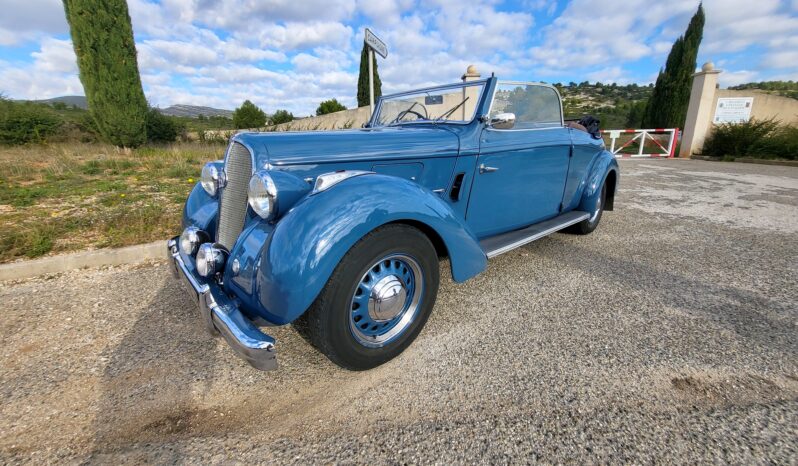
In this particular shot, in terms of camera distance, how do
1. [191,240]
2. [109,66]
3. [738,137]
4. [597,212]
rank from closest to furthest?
[191,240] < [597,212] < [109,66] < [738,137]

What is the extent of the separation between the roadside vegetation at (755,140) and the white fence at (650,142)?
121 centimetres

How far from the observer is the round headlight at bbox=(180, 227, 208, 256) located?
6.89ft

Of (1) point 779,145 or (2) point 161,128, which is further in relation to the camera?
(2) point 161,128

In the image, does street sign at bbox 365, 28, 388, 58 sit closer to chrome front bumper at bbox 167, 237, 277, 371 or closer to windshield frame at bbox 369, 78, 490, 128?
windshield frame at bbox 369, 78, 490, 128

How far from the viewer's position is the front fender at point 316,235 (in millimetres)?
1572

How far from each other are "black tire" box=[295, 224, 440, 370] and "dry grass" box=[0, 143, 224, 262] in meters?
2.88

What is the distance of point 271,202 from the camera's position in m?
1.77

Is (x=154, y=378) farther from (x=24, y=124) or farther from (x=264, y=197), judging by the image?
(x=24, y=124)

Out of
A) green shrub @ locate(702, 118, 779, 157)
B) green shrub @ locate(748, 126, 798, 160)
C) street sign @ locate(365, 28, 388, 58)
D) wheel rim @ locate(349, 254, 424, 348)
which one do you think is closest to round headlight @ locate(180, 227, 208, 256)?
wheel rim @ locate(349, 254, 424, 348)

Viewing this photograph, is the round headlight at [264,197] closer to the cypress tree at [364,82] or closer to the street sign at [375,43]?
the street sign at [375,43]

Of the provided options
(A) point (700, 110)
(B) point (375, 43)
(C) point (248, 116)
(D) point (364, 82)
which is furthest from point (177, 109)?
(A) point (700, 110)

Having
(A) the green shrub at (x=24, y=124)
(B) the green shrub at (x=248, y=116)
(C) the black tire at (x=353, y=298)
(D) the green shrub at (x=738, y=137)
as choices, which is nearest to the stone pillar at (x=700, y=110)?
(D) the green shrub at (x=738, y=137)

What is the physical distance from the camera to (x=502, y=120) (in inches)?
102

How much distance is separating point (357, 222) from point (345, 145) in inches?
28.9
